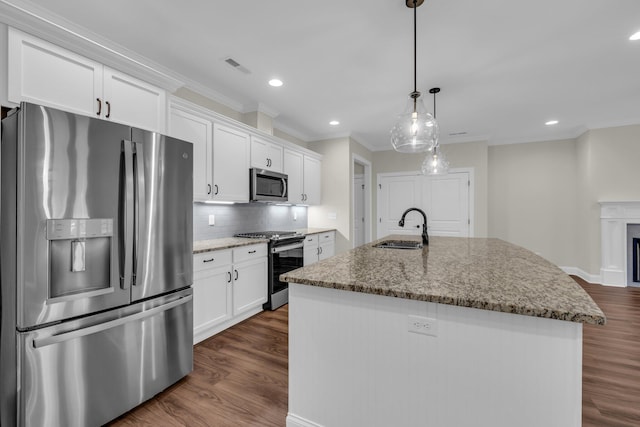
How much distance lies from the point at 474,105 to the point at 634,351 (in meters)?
3.06

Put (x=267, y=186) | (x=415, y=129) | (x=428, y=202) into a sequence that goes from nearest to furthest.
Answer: (x=415, y=129), (x=267, y=186), (x=428, y=202)

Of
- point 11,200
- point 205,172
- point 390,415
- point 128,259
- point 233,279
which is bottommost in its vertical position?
point 390,415

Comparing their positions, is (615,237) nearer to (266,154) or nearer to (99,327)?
(266,154)

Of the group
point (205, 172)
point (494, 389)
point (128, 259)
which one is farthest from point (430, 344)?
point (205, 172)

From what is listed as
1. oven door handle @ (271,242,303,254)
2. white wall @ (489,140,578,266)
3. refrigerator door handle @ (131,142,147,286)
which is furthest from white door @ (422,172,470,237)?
refrigerator door handle @ (131,142,147,286)

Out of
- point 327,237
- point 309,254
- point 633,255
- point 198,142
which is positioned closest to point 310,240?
point 309,254

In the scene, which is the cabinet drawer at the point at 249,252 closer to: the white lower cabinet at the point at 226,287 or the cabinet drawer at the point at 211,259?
the white lower cabinet at the point at 226,287

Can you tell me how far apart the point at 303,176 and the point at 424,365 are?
3.77 m

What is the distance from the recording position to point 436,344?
113 cm

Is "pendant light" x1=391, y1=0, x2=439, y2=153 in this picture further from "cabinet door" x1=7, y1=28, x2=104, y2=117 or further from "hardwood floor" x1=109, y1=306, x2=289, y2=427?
"cabinet door" x1=7, y1=28, x2=104, y2=117

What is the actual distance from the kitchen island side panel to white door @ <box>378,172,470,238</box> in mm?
4401

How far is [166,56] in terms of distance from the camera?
255 cm

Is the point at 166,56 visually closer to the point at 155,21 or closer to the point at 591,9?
the point at 155,21

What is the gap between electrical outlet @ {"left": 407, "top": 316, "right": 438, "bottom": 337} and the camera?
1.13 meters
